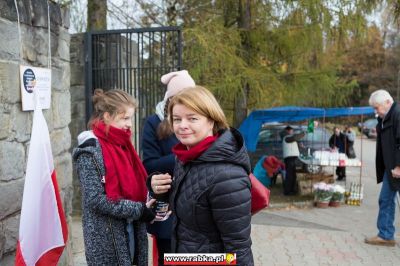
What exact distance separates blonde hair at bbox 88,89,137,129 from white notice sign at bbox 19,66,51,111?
539mm

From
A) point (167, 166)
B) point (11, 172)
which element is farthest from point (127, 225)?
point (11, 172)

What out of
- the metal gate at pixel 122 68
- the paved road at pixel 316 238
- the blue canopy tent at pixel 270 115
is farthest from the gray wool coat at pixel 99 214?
the blue canopy tent at pixel 270 115

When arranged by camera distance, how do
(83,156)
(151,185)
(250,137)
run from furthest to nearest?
(250,137)
(83,156)
(151,185)

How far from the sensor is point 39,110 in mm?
2846

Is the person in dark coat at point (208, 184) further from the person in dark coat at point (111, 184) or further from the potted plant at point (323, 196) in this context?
the potted plant at point (323, 196)

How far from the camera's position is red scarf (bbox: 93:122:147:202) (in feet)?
8.42

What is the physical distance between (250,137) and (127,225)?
6499 millimetres

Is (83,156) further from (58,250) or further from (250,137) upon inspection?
(250,137)

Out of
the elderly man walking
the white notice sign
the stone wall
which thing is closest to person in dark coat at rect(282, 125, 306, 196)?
the elderly man walking

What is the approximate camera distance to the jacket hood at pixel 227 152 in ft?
6.48

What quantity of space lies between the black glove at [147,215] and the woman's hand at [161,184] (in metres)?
0.37

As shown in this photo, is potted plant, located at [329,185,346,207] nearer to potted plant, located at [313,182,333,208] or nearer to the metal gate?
potted plant, located at [313,182,333,208]

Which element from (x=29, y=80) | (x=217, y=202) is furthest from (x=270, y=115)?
(x=217, y=202)

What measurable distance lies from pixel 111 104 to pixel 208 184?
1000 millimetres
